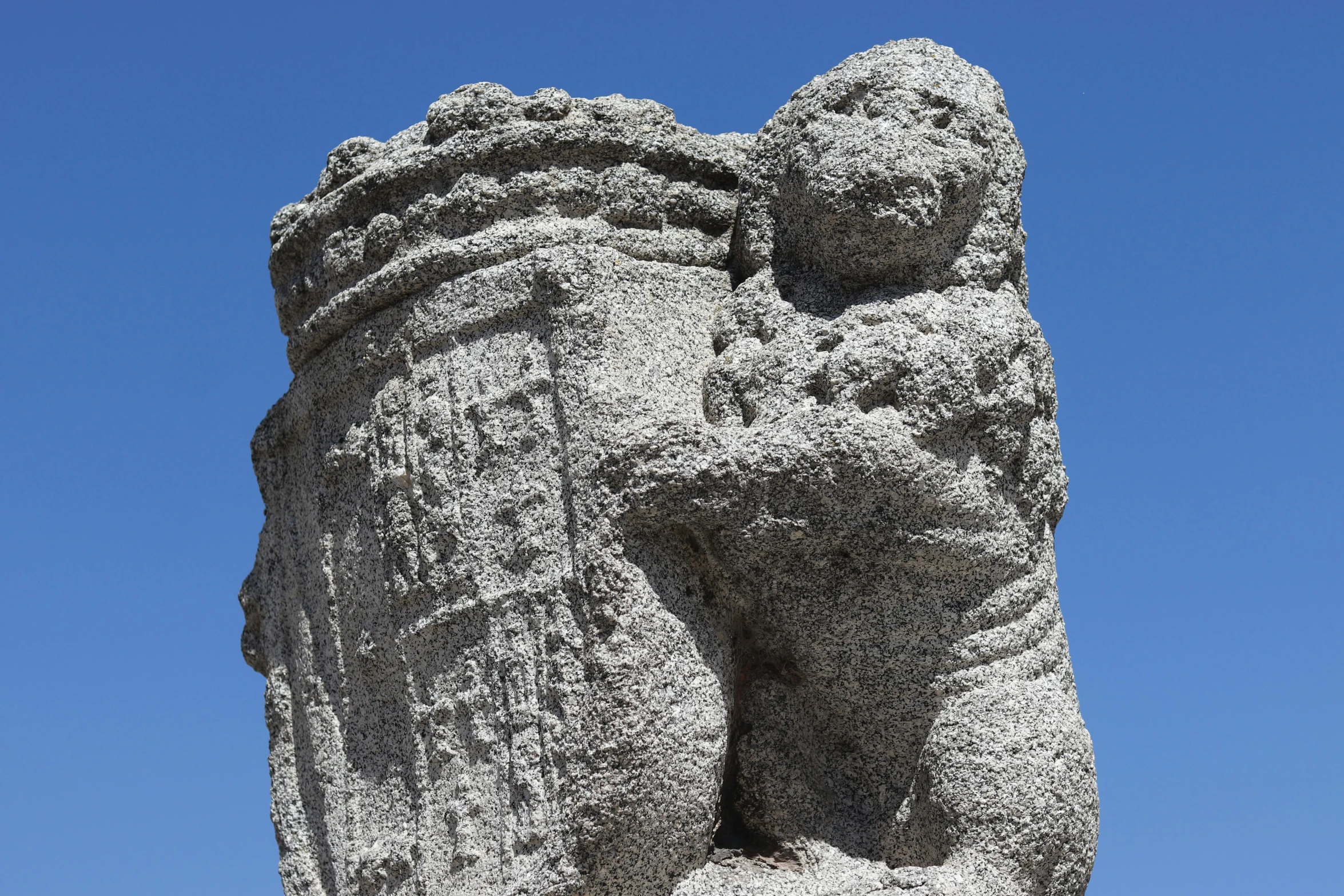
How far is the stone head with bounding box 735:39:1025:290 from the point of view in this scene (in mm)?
5941

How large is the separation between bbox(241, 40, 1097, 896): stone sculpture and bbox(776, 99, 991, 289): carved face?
0.01 meters

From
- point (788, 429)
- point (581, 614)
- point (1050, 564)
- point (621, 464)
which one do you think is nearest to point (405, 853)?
point (581, 614)

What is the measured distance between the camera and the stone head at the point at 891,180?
19.5 ft

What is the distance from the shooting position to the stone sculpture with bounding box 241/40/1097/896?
5.66m

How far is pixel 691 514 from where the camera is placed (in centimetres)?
574

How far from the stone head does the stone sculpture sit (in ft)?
0.04

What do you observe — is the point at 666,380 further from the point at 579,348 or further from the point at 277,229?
the point at 277,229

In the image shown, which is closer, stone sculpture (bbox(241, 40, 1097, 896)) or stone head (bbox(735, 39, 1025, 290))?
stone sculpture (bbox(241, 40, 1097, 896))

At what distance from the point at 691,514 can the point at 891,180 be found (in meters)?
1.19

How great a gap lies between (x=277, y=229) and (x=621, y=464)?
183 cm

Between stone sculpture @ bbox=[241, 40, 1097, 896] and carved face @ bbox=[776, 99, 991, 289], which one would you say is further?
carved face @ bbox=[776, 99, 991, 289]

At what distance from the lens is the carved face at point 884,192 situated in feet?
19.4

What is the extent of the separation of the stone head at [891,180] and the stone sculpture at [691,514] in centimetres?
1

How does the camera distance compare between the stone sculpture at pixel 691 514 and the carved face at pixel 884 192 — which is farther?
the carved face at pixel 884 192
